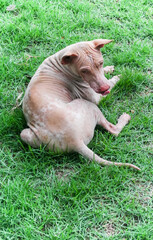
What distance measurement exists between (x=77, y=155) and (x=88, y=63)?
1.20 meters

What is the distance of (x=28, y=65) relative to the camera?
16.0 feet

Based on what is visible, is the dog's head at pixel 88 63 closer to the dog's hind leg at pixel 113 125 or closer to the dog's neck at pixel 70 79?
the dog's neck at pixel 70 79

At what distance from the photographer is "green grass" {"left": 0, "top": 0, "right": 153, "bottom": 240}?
3.06 metres

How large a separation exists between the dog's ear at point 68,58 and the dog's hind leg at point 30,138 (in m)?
1.00

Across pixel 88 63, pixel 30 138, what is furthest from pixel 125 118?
pixel 30 138

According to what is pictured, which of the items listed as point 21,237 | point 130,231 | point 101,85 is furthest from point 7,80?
point 130,231

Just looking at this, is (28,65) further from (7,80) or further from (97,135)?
(97,135)

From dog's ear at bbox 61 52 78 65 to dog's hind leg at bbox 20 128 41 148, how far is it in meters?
1.00

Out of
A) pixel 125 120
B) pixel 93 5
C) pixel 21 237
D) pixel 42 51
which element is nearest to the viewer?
pixel 21 237

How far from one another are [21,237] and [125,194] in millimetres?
1269

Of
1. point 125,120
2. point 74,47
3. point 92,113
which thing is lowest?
point 125,120

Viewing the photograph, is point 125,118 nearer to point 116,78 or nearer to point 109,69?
point 116,78

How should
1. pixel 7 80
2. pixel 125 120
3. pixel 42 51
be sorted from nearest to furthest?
pixel 125 120 → pixel 7 80 → pixel 42 51

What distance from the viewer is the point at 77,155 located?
3641mm
